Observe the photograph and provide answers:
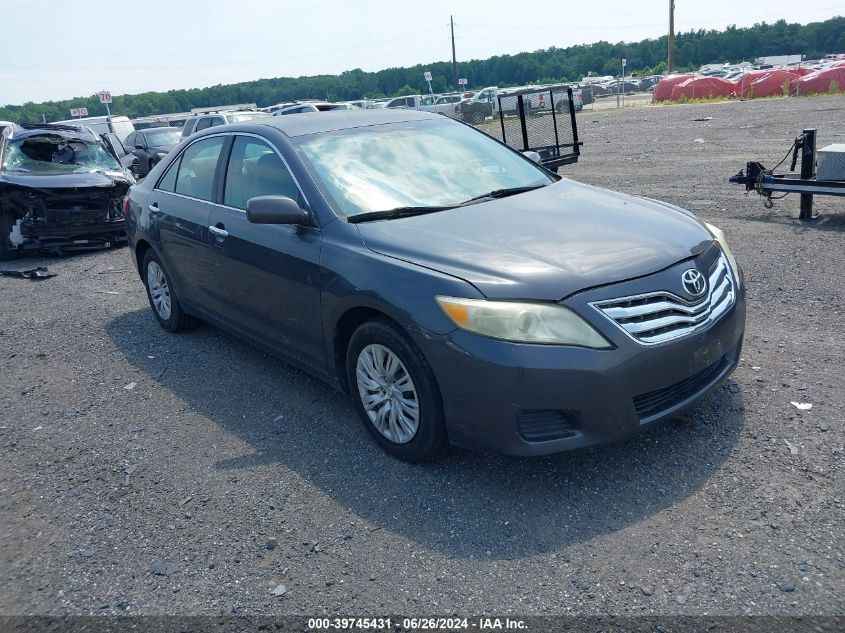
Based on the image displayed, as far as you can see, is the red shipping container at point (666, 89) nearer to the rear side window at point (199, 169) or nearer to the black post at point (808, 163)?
the black post at point (808, 163)

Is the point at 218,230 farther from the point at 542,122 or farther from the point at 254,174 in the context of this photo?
the point at 542,122

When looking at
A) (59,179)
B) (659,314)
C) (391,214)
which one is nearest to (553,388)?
(659,314)

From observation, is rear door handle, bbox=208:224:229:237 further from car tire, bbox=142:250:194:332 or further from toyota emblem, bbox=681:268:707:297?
toyota emblem, bbox=681:268:707:297

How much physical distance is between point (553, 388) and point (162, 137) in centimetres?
2051

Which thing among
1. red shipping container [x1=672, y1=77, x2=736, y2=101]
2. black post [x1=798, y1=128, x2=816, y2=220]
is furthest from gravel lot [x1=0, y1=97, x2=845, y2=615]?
red shipping container [x1=672, y1=77, x2=736, y2=101]

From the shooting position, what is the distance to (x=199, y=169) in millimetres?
5719

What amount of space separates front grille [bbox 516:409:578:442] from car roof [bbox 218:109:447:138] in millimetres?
2528

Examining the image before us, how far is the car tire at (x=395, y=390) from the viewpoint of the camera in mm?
3627

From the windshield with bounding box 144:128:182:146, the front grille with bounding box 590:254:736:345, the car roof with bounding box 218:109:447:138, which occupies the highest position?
the car roof with bounding box 218:109:447:138

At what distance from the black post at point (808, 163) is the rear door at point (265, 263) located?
20.3 ft

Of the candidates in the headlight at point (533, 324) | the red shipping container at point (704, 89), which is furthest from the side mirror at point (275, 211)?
the red shipping container at point (704, 89)

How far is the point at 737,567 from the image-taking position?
9.63 feet

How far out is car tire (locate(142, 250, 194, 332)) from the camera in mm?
6289

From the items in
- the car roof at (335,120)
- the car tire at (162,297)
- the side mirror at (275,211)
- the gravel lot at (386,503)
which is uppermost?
the car roof at (335,120)
